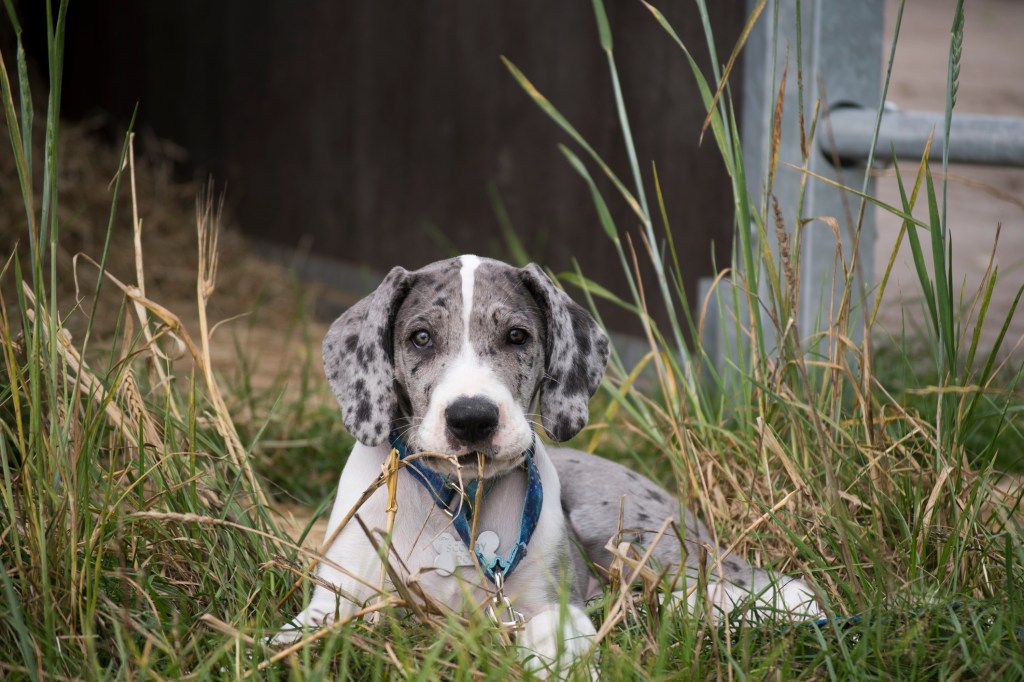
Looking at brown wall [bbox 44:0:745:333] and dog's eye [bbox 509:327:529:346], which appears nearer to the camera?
dog's eye [bbox 509:327:529:346]

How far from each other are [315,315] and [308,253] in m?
1.49

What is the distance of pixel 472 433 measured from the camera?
8.34ft

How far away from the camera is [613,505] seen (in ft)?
10.4

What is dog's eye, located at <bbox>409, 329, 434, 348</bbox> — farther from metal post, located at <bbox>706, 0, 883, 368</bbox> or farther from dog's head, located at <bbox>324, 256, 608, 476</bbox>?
metal post, located at <bbox>706, 0, 883, 368</bbox>

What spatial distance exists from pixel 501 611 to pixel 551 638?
0.52ft

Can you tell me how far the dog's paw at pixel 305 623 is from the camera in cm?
235

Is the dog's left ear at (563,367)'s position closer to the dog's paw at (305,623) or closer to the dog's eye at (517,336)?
the dog's eye at (517,336)

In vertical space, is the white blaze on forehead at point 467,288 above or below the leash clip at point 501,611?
above

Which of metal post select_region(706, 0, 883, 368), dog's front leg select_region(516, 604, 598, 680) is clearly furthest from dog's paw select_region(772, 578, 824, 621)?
metal post select_region(706, 0, 883, 368)

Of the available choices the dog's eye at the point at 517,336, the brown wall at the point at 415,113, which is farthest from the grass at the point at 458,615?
the brown wall at the point at 415,113

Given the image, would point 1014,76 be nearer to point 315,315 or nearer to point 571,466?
point 315,315

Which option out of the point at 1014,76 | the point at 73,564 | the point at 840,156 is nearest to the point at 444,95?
the point at 840,156

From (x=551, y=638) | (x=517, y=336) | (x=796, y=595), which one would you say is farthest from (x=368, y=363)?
(x=796, y=595)

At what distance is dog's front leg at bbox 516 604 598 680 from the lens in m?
2.37
